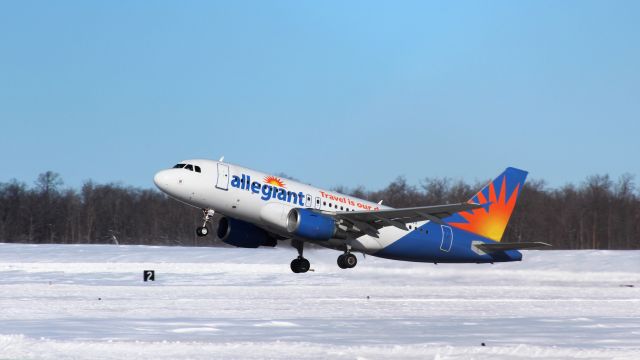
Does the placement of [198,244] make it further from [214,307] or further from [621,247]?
[214,307]

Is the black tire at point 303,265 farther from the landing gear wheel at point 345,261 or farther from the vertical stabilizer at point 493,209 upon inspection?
the vertical stabilizer at point 493,209

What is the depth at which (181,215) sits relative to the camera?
107688mm

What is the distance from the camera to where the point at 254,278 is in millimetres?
49406

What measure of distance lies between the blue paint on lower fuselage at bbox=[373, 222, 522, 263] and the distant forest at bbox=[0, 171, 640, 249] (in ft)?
153

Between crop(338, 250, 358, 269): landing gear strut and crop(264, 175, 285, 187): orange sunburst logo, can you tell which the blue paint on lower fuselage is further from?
crop(264, 175, 285, 187): orange sunburst logo

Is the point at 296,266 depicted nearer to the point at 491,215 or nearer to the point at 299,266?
the point at 299,266

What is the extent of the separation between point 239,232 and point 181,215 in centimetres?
6705

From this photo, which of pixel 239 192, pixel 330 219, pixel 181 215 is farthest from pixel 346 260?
pixel 181 215

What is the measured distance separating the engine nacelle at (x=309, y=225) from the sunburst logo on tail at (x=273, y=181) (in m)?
1.26

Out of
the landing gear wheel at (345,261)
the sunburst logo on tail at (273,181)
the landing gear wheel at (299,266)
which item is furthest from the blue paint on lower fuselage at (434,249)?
the sunburst logo on tail at (273,181)

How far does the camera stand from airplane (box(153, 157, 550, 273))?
38156 mm

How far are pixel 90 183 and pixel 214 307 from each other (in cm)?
9331

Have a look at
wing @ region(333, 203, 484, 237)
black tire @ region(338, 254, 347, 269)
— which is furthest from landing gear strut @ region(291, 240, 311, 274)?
wing @ region(333, 203, 484, 237)

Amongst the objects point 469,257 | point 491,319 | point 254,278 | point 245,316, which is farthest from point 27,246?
point 491,319
